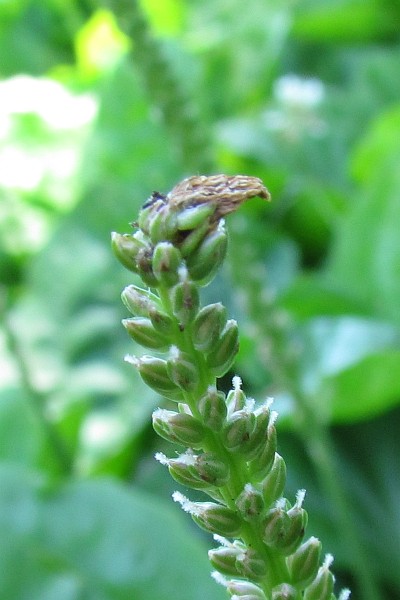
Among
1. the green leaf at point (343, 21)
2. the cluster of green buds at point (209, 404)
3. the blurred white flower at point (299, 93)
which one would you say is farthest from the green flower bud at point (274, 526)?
the green leaf at point (343, 21)

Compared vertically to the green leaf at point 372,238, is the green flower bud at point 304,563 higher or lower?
lower

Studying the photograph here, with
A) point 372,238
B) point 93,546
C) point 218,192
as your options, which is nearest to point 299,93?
point 372,238

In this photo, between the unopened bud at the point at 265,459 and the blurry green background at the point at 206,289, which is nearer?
the unopened bud at the point at 265,459

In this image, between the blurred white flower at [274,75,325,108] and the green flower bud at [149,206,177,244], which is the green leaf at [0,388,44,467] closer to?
the blurred white flower at [274,75,325,108]

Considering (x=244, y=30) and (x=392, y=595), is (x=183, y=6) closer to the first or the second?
(x=244, y=30)

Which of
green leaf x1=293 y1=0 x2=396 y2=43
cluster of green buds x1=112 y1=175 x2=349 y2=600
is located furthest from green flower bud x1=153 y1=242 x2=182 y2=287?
green leaf x1=293 y1=0 x2=396 y2=43

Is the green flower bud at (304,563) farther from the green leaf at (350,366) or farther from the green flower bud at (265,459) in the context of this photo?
the green leaf at (350,366)

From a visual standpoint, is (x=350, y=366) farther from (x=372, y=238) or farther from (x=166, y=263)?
(x=166, y=263)
